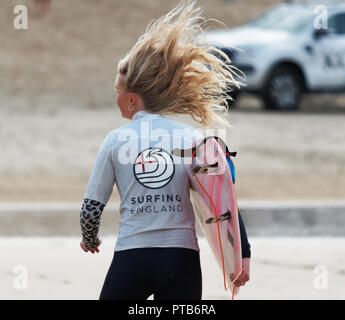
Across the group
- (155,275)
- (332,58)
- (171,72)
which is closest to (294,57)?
(332,58)

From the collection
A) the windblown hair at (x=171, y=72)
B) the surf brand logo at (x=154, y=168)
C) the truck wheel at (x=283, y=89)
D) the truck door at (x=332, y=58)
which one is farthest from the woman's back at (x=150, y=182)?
the truck door at (x=332, y=58)

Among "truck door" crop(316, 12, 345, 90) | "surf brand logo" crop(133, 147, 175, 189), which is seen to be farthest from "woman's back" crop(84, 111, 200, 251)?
"truck door" crop(316, 12, 345, 90)

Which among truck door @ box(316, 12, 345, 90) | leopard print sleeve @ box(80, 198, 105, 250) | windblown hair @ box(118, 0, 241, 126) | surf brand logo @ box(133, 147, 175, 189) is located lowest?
leopard print sleeve @ box(80, 198, 105, 250)

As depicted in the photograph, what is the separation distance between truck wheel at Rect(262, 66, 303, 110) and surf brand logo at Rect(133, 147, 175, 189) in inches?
515

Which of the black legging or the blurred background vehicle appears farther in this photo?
the blurred background vehicle

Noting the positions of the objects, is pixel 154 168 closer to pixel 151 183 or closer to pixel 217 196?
pixel 151 183

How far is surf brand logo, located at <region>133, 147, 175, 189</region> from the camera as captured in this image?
3404mm

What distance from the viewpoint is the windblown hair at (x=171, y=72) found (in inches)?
139

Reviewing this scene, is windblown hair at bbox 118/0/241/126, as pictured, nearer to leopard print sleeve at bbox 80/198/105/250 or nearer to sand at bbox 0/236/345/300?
leopard print sleeve at bbox 80/198/105/250

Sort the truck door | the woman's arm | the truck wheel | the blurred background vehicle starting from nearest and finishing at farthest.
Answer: the woman's arm, the blurred background vehicle, the truck wheel, the truck door

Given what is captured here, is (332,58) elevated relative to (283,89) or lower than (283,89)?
elevated

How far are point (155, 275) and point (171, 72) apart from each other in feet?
2.48

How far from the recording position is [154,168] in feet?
11.2

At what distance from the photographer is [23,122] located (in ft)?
50.6
